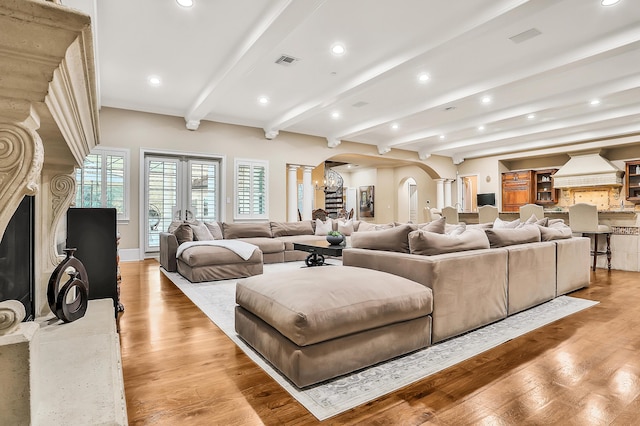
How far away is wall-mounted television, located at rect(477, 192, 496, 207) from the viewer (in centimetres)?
1091

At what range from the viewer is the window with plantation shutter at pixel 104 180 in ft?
19.9

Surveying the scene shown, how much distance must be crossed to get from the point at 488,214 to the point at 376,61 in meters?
4.59

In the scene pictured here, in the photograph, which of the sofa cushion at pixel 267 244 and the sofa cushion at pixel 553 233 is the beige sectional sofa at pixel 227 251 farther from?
the sofa cushion at pixel 553 233

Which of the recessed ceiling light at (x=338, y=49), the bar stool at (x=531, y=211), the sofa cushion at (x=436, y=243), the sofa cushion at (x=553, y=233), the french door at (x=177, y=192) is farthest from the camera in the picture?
the bar stool at (x=531, y=211)

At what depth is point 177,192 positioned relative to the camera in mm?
7059

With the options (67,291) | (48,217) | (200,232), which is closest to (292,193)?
(200,232)

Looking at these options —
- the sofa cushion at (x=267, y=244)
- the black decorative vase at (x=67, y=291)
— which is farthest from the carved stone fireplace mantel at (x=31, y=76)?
the sofa cushion at (x=267, y=244)

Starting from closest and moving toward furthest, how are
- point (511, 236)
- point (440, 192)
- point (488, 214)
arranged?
point (511, 236), point (488, 214), point (440, 192)

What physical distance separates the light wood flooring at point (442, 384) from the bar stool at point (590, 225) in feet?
11.3

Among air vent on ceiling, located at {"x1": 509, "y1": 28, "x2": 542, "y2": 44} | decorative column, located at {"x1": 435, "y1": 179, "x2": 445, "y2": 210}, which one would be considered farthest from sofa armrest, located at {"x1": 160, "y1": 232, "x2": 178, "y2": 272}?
decorative column, located at {"x1": 435, "y1": 179, "x2": 445, "y2": 210}

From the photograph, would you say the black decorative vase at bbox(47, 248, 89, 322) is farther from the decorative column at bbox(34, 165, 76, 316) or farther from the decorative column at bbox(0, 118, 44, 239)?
the decorative column at bbox(0, 118, 44, 239)

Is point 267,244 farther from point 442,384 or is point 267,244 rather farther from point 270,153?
point 442,384

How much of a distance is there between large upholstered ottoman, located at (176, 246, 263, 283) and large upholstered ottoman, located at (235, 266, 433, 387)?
2.21 metres

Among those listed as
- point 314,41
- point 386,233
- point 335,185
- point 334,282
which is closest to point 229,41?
point 314,41
